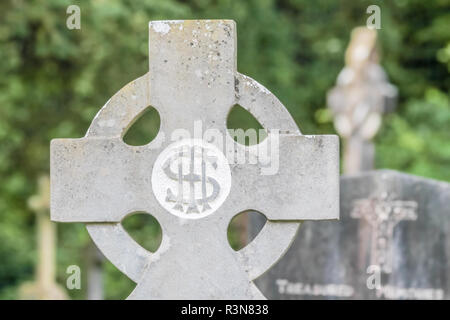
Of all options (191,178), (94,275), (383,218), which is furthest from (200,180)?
(94,275)


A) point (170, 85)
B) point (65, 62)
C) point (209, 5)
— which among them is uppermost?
point (209, 5)

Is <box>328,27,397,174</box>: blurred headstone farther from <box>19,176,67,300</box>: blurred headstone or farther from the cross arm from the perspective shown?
the cross arm

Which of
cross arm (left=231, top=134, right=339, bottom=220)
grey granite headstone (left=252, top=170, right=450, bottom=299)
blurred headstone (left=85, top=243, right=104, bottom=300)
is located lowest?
blurred headstone (left=85, top=243, right=104, bottom=300)

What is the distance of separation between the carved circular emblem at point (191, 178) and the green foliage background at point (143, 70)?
4.46 m

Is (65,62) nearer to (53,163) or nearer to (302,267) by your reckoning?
(302,267)

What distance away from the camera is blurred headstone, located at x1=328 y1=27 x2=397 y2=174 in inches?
362

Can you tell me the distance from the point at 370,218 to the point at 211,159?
2629 mm

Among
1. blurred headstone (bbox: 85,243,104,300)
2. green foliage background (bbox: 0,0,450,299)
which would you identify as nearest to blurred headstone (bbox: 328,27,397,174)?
green foliage background (bbox: 0,0,450,299)

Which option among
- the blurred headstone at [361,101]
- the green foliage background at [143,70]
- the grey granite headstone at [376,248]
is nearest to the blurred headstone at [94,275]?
the green foliage background at [143,70]

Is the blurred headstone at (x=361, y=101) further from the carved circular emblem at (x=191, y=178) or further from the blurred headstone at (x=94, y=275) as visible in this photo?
the carved circular emblem at (x=191, y=178)

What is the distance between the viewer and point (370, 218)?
21.2 ft

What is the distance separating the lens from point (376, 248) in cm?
642

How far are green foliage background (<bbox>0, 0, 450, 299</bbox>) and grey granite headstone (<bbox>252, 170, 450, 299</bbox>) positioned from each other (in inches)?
85.1
